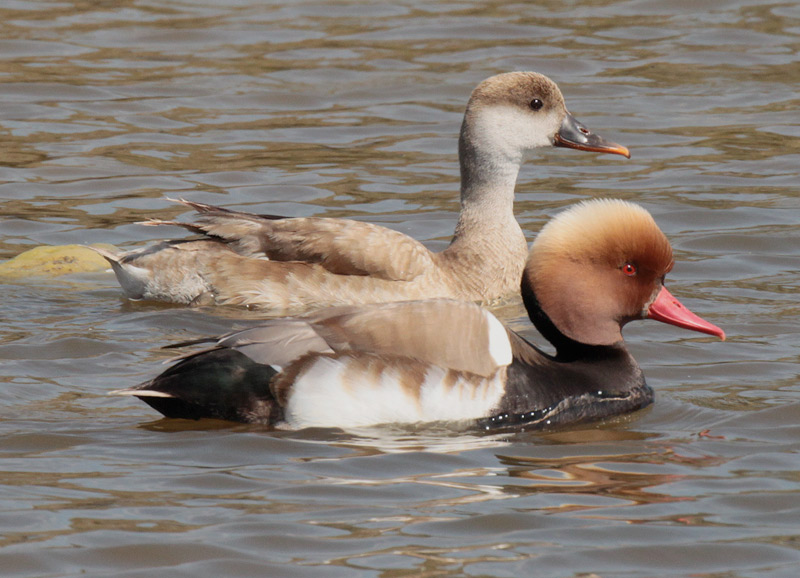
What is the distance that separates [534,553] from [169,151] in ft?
25.4

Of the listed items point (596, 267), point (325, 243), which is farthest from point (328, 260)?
point (596, 267)

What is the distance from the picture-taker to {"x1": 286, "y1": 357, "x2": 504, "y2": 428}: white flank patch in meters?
6.32

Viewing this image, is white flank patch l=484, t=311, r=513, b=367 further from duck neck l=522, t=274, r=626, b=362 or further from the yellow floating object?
the yellow floating object

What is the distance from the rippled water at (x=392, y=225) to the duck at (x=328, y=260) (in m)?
0.19

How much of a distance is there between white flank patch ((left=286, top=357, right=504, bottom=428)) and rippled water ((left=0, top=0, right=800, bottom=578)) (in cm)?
8

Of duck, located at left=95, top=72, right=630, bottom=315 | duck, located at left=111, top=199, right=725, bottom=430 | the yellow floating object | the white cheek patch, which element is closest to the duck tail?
duck, located at left=111, top=199, right=725, bottom=430

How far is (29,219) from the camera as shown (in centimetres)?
1072

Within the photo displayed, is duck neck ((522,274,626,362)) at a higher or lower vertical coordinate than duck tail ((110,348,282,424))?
higher

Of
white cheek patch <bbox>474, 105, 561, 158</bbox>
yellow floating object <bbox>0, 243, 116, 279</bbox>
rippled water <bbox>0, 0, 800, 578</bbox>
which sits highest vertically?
white cheek patch <bbox>474, 105, 561, 158</bbox>

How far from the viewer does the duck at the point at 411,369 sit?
6336 mm

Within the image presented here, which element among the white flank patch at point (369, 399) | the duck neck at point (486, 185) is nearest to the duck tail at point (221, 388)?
the white flank patch at point (369, 399)

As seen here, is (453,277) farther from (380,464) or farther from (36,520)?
(36,520)

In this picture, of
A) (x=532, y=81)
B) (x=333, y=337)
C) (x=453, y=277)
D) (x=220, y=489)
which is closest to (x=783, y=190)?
(x=532, y=81)

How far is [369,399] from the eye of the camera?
636cm
